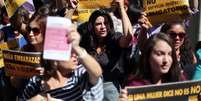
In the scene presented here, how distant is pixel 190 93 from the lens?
466cm

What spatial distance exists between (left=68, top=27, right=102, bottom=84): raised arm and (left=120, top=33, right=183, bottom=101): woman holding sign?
1.35 ft

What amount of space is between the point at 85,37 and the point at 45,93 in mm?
1798

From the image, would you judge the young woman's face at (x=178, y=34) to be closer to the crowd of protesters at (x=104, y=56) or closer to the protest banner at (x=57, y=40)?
the crowd of protesters at (x=104, y=56)

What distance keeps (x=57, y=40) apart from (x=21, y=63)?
4.30ft

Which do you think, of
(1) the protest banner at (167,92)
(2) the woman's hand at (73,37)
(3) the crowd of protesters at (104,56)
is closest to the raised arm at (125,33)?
(3) the crowd of protesters at (104,56)

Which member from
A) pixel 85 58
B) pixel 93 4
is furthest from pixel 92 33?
pixel 85 58

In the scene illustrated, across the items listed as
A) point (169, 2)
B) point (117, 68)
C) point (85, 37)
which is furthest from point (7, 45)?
point (169, 2)

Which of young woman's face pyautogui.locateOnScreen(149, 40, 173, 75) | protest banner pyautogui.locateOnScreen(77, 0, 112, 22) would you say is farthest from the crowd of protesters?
protest banner pyautogui.locateOnScreen(77, 0, 112, 22)

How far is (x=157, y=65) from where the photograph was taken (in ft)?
15.5

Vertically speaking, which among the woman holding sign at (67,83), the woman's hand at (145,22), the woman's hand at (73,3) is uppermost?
the woman's hand at (73,3)

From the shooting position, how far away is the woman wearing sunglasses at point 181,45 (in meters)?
5.59

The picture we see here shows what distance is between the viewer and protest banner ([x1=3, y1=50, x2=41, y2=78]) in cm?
523

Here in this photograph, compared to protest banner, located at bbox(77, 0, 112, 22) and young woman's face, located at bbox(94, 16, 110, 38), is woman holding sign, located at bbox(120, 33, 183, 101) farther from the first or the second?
protest banner, located at bbox(77, 0, 112, 22)

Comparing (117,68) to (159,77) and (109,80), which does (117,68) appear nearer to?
(109,80)
